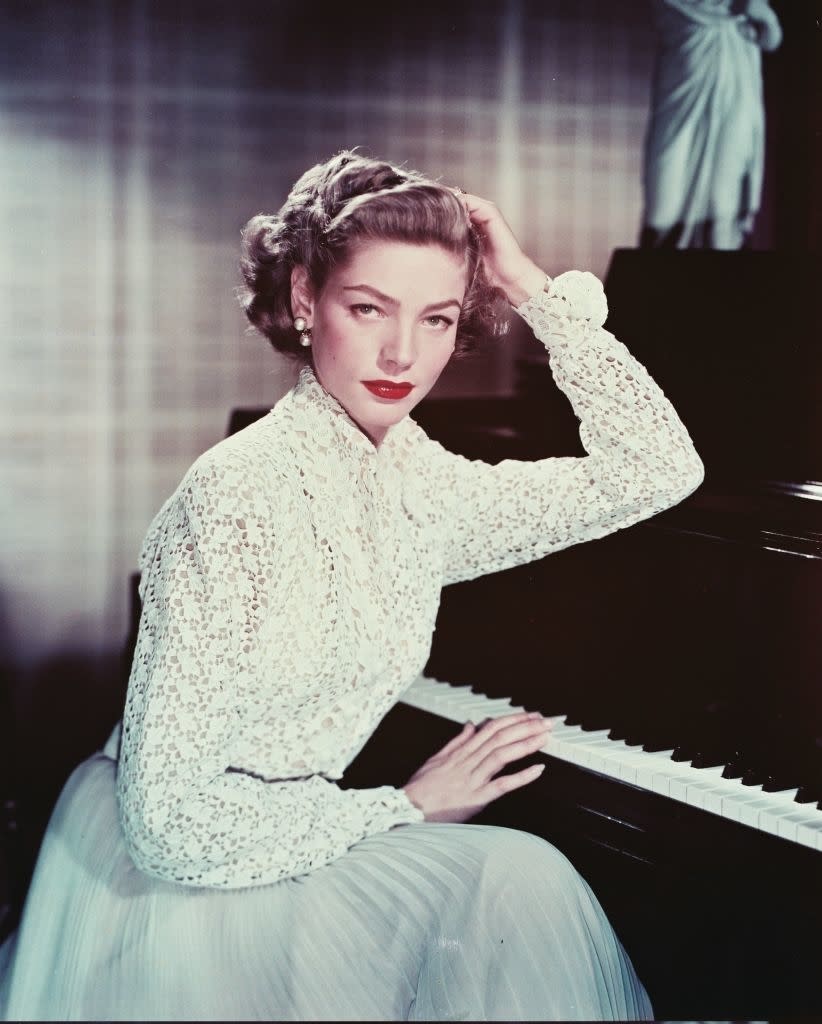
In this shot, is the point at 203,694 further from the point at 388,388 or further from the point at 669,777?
the point at 669,777

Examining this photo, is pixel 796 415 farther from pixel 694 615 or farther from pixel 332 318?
pixel 332 318

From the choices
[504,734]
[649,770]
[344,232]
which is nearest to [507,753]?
[504,734]

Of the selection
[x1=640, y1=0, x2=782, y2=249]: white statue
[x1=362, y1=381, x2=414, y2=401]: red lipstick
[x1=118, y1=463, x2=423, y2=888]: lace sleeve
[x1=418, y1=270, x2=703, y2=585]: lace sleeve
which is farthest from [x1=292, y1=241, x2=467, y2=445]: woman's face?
[x1=640, y1=0, x2=782, y2=249]: white statue

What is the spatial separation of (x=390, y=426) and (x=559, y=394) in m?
0.44

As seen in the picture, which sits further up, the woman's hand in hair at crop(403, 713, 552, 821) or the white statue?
the white statue

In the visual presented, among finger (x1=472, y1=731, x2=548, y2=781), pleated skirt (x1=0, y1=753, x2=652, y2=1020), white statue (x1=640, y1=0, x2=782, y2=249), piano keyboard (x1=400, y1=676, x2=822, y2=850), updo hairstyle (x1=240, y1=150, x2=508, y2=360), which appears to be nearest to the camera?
pleated skirt (x1=0, y1=753, x2=652, y2=1020)

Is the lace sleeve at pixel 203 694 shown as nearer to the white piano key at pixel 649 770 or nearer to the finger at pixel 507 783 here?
the finger at pixel 507 783

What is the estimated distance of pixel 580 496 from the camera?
187 centimetres

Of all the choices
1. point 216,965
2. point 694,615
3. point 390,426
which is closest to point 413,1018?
point 216,965

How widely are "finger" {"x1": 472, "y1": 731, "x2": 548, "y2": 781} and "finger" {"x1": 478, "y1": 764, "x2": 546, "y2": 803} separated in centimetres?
2

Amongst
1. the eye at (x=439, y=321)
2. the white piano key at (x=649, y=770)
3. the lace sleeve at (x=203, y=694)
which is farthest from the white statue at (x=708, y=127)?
the lace sleeve at (x=203, y=694)

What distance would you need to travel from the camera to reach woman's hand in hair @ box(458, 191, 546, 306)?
1796 millimetres

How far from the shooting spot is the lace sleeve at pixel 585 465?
183 centimetres

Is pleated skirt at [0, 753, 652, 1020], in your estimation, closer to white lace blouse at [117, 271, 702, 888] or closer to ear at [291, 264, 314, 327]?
white lace blouse at [117, 271, 702, 888]
